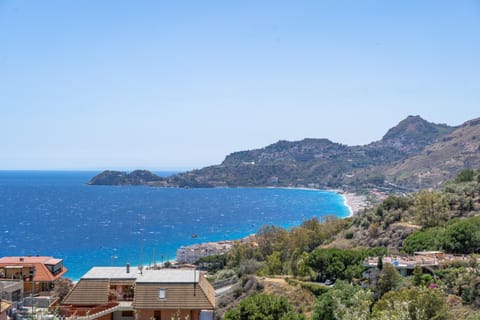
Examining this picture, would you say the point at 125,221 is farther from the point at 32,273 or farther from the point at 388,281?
the point at 388,281

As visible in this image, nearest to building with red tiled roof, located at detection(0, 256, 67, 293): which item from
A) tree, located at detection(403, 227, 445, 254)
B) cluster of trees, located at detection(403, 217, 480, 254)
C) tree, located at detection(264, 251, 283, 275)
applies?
tree, located at detection(264, 251, 283, 275)

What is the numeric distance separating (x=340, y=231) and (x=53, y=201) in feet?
418

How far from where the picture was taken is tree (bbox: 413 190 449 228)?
46.6 m

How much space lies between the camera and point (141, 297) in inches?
790

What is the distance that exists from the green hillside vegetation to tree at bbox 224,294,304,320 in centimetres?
5

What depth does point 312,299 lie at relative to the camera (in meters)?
35.1

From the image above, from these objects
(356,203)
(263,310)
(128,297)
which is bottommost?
(356,203)

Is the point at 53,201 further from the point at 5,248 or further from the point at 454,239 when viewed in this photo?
the point at 454,239

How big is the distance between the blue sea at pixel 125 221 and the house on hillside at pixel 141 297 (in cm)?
2437

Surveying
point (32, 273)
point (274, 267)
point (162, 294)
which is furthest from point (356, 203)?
point (162, 294)

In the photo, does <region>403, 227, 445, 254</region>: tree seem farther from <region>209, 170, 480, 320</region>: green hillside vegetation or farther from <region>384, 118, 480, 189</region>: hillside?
<region>384, 118, 480, 189</region>: hillside

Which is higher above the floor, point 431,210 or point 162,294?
point 431,210

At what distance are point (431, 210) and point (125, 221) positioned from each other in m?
87.4

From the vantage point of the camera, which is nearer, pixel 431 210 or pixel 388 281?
pixel 388 281
